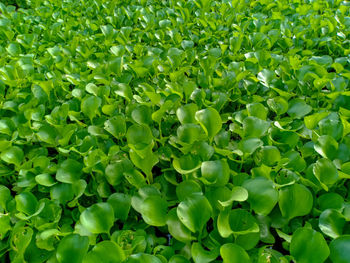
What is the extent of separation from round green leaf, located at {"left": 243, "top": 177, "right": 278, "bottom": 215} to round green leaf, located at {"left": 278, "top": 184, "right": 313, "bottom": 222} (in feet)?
0.18

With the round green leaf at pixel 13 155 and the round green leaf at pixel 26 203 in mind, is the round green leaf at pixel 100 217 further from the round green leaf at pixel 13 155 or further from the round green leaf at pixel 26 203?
the round green leaf at pixel 13 155

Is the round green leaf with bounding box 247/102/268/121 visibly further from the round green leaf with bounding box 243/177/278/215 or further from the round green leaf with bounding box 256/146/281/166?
the round green leaf with bounding box 243/177/278/215

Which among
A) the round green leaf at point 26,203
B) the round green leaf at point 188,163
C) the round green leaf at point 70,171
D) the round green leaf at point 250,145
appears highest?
the round green leaf at point 250,145

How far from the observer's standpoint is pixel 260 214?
108 centimetres

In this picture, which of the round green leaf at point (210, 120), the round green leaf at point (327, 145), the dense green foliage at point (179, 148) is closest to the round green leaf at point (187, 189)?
the dense green foliage at point (179, 148)

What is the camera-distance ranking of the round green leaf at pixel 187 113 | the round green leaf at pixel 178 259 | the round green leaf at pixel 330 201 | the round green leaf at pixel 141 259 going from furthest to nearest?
the round green leaf at pixel 187 113 < the round green leaf at pixel 330 201 < the round green leaf at pixel 178 259 < the round green leaf at pixel 141 259

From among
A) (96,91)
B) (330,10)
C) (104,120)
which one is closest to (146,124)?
(104,120)

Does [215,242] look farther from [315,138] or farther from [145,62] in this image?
[145,62]

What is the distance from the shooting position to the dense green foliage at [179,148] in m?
1.04

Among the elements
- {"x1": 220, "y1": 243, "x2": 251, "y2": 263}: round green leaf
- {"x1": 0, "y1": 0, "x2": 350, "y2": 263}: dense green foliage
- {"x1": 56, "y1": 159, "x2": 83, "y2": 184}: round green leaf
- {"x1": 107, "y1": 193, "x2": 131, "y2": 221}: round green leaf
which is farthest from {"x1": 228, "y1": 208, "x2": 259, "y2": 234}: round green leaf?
{"x1": 56, "y1": 159, "x2": 83, "y2": 184}: round green leaf

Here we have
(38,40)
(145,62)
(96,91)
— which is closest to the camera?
(96,91)

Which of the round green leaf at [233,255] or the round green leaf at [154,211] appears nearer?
the round green leaf at [233,255]

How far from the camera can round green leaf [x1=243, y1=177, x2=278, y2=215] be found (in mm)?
1054

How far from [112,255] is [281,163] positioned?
65cm
